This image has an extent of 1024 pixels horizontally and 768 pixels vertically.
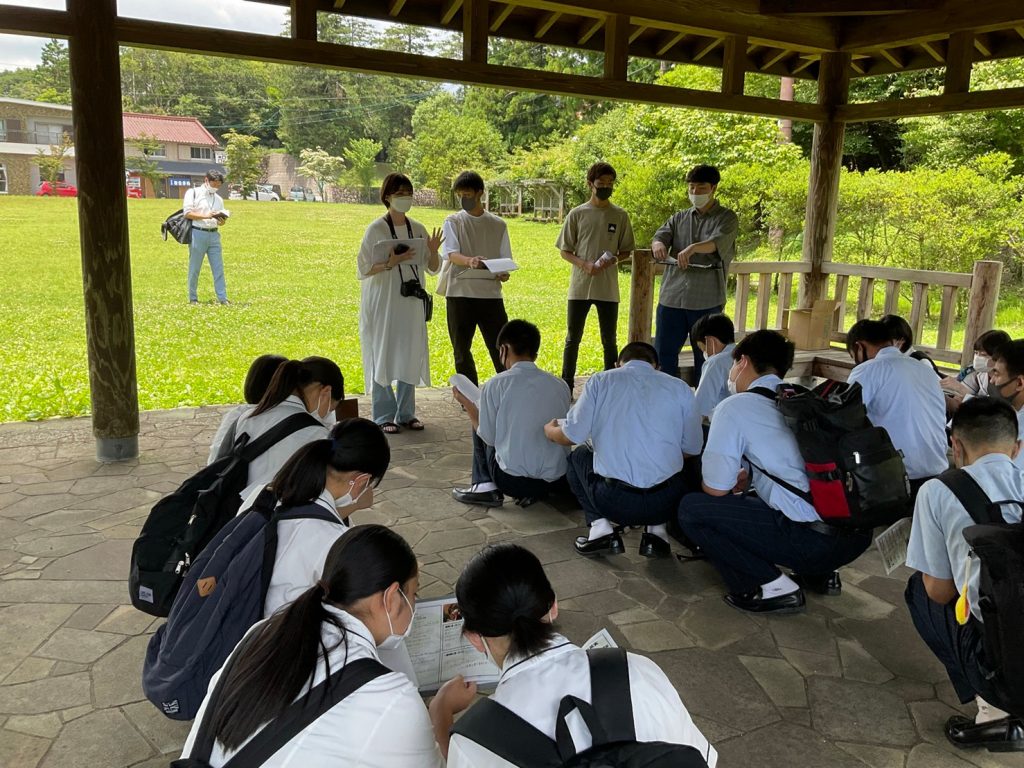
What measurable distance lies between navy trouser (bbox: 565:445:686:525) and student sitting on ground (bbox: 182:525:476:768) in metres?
2.26

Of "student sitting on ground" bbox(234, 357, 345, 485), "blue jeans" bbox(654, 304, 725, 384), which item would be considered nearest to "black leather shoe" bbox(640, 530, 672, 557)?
"student sitting on ground" bbox(234, 357, 345, 485)

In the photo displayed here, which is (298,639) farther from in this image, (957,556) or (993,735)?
(993,735)

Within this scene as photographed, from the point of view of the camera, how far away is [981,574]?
7.30ft

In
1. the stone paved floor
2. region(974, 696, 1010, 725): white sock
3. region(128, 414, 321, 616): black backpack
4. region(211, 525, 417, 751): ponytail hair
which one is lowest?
the stone paved floor

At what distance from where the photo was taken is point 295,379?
9.80 ft

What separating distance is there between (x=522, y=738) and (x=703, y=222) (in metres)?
5.46

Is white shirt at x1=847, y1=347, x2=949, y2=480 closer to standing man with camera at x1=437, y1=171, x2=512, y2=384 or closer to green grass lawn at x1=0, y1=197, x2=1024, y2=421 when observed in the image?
standing man with camera at x1=437, y1=171, x2=512, y2=384

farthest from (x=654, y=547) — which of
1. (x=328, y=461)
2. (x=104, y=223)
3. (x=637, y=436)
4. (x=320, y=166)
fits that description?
(x=320, y=166)

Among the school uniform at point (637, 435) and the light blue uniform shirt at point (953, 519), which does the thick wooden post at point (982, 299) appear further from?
the light blue uniform shirt at point (953, 519)

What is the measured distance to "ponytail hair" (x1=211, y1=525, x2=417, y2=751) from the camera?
4.67 ft

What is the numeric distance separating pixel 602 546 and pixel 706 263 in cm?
305

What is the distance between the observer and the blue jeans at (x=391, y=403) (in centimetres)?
608

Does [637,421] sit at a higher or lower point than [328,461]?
lower

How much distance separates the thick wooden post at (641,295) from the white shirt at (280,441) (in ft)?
14.3
